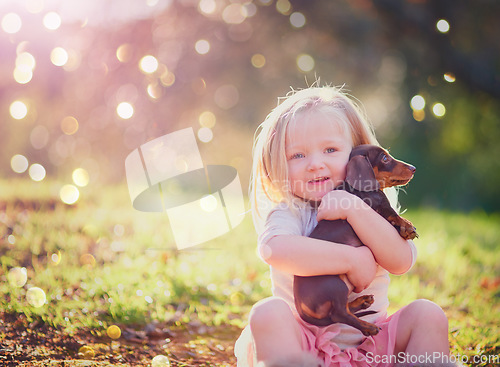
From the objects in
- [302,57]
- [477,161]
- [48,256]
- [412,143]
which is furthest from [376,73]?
[48,256]

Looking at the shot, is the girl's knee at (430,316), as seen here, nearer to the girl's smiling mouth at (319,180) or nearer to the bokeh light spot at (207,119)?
the girl's smiling mouth at (319,180)

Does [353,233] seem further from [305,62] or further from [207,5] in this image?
[305,62]

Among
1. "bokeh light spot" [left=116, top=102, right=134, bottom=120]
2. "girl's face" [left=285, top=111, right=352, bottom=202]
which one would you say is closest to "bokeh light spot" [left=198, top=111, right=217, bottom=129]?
"bokeh light spot" [left=116, top=102, right=134, bottom=120]

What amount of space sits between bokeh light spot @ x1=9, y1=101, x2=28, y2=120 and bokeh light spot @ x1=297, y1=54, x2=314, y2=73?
658cm

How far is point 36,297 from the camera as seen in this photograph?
338cm

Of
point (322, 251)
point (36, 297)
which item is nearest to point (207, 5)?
point (36, 297)

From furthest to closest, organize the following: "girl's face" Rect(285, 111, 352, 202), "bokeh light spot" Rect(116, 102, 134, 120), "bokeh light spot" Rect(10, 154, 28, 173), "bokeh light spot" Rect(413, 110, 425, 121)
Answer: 1. "bokeh light spot" Rect(413, 110, 425, 121)
2. "bokeh light spot" Rect(10, 154, 28, 173)
3. "bokeh light spot" Rect(116, 102, 134, 120)
4. "girl's face" Rect(285, 111, 352, 202)

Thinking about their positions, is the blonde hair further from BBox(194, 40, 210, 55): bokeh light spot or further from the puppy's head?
BBox(194, 40, 210, 55): bokeh light spot

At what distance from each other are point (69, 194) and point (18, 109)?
5747 millimetres

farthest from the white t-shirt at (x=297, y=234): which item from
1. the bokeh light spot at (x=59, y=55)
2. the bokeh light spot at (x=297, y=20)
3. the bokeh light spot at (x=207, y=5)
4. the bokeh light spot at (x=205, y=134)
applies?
the bokeh light spot at (x=205, y=134)

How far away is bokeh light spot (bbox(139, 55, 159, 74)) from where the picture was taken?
8750 millimetres

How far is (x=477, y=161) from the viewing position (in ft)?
39.3

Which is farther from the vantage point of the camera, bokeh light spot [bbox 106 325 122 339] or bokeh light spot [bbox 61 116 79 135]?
bokeh light spot [bbox 61 116 79 135]

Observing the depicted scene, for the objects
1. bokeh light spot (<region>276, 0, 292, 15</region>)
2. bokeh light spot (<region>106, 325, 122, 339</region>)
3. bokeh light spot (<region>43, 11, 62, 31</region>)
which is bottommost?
bokeh light spot (<region>106, 325, 122, 339</region>)
